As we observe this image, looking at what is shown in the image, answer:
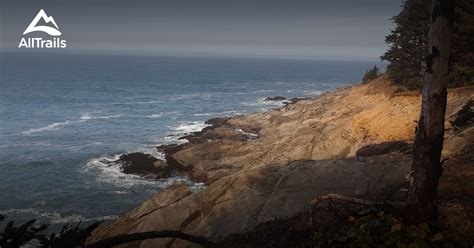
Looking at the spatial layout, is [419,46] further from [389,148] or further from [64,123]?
[64,123]

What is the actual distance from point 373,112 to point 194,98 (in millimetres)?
74591

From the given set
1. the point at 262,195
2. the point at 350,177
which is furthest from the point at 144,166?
the point at 350,177

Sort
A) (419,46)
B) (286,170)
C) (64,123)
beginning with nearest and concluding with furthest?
1. (286,170)
2. (419,46)
3. (64,123)

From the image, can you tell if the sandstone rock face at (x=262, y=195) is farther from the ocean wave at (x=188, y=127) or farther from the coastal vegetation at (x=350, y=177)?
the ocean wave at (x=188, y=127)

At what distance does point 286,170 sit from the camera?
61.6ft

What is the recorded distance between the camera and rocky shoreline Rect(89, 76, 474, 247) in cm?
1564

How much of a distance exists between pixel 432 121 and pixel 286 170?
38.8 feet

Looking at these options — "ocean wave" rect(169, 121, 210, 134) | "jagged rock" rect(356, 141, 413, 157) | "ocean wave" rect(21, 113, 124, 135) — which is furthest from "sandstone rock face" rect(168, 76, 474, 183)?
"ocean wave" rect(21, 113, 124, 135)

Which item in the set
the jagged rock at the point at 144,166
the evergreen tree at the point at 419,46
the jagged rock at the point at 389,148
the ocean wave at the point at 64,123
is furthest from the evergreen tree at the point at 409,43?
the ocean wave at the point at 64,123

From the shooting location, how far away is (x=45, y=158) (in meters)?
48.1

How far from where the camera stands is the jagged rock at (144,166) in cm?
4172

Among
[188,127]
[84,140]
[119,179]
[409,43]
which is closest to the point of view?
[409,43]

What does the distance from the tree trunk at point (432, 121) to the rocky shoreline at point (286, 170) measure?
4.14 meters

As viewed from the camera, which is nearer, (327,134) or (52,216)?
(52,216)
